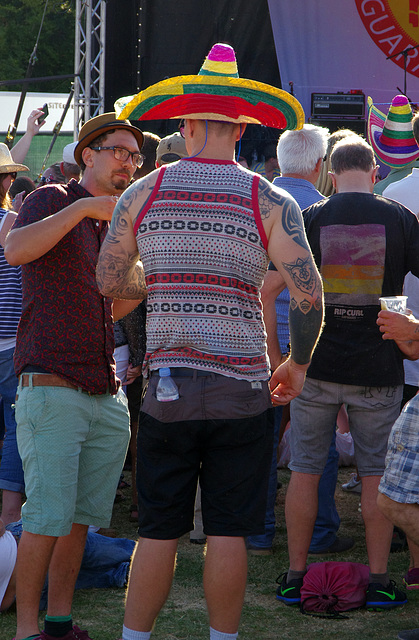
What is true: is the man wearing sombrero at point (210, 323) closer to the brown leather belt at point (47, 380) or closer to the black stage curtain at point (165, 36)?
the brown leather belt at point (47, 380)

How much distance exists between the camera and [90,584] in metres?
3.42

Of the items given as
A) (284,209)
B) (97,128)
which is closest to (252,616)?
(284,209)

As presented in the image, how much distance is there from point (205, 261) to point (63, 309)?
2.28 feet

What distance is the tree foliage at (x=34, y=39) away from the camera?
2817 cm

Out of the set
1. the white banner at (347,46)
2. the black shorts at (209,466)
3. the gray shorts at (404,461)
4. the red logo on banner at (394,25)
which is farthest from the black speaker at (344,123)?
the black shorts at (209,466)

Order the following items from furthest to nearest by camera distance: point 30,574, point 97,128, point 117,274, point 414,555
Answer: point 414,555, point 97,128, point 30,574, point 117,274

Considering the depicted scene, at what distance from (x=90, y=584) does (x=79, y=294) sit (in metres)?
1.40

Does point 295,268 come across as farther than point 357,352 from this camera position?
No

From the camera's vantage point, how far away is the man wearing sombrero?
89.7 inches

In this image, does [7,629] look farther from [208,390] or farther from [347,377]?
[347,377]

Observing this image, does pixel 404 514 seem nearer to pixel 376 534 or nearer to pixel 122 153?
pixel 376 534

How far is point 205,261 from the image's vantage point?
2266mm

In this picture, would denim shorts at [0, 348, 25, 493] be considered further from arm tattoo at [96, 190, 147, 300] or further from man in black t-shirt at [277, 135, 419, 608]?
arm tattoo at [96, 190, 147, 300]

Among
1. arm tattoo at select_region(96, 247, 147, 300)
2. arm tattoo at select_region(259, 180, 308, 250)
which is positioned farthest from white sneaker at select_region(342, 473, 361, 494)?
arm tattoo at select_region(259, 180, 308, 250)
